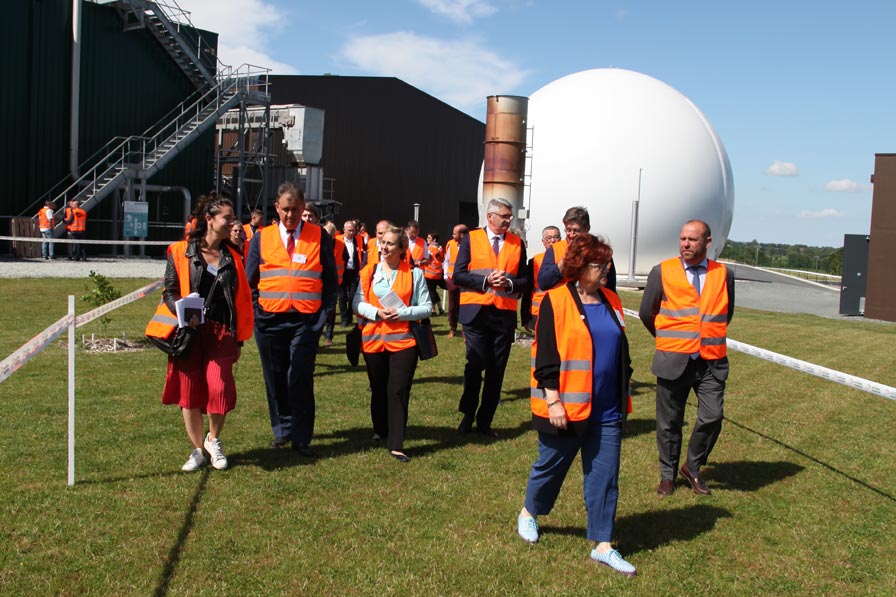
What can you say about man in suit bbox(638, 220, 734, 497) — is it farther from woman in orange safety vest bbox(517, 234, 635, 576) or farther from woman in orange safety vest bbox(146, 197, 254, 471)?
woman in orange safety vest bbox(146, 197, 254, 471)

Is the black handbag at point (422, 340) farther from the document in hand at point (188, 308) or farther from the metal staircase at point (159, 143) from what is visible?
the metal staircase at point (159, 143)

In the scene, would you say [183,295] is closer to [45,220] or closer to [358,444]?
[358,444]

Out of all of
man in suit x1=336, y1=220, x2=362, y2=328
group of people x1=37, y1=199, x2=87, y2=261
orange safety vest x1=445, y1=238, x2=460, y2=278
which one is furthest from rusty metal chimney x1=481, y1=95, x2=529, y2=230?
group of people x1=37, y1=199, x2=87, y2=261

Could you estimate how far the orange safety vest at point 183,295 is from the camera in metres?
5.27

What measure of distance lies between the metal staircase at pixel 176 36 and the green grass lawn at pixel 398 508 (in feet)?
72.2

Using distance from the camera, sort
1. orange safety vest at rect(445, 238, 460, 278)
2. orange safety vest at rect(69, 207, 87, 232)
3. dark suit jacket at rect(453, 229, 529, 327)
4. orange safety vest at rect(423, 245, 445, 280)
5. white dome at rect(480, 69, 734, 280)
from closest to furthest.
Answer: dark suit jacket at rect(453, 229, 529, 327)
orange safety vest at rect(445, 238, 460, 278)
orange safety vest at rect(423, 245, 445, 280)
orange safety vest at rect(69, 207, 87, 232)
white dome at rect(480, 69, 734, 280)

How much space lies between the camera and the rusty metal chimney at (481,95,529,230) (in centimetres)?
1213

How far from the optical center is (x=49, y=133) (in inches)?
998

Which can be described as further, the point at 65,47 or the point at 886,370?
the point at 65,47

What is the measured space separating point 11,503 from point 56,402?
276 centimetres

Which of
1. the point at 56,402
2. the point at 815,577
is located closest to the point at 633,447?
the point at 815,577

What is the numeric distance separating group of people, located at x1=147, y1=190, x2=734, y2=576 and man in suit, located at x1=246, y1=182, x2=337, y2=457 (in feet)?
0.03

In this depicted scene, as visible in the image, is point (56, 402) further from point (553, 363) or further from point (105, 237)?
point (105, 237)

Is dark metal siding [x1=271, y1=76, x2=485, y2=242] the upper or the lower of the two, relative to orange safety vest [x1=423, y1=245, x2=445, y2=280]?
upper
